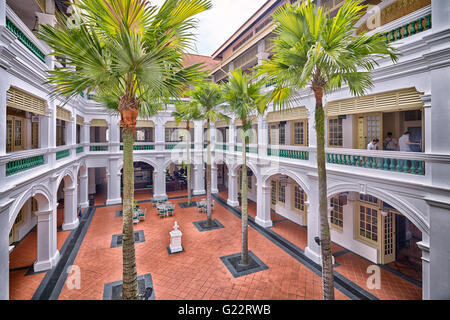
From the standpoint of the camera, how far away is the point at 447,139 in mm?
5746

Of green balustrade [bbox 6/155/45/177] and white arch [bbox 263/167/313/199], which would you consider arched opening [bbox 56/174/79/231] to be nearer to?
green balustrade [bbox 6/155/45/177]

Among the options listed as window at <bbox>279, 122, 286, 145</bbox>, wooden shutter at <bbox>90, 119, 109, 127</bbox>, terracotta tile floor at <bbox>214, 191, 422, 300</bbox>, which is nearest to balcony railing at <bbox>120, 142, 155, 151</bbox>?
wooden shutter at <bbox>90, 119, 109, 127</bbox>

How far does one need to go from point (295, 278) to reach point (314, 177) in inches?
160

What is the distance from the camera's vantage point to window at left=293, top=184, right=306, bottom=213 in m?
14.4

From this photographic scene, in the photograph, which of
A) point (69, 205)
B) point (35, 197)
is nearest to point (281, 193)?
point (69, 205)

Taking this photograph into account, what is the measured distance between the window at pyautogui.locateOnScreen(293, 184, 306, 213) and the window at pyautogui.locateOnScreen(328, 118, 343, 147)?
A: 386cm

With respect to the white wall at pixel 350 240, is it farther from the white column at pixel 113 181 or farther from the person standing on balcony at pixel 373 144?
the white column at pixel 113 181

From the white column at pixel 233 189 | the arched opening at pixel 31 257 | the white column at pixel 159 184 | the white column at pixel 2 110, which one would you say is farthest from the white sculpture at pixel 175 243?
the white column at pixel 159 184

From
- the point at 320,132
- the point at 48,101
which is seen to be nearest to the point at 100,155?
the point at 48,101

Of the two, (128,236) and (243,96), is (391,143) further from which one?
(128,236)

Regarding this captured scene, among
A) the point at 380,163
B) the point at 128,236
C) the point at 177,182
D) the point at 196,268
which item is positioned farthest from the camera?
the point at 177,182

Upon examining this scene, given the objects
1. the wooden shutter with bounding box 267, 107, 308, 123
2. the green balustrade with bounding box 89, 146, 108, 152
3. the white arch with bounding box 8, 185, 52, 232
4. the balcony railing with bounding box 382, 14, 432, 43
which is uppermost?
the balcony railing with bounding box 382, 14, 432, 43

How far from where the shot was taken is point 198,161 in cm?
2223

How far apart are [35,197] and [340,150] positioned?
1178 centimetres
